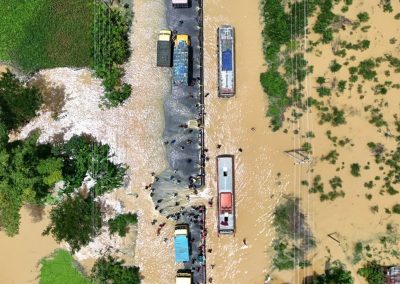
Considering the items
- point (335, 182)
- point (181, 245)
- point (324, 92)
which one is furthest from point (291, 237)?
point (324, 92)

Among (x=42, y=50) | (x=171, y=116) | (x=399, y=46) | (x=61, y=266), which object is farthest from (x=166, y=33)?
(x=61, y=266)

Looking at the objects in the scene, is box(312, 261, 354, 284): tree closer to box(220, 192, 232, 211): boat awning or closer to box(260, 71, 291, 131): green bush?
box(220, 192, 232, 211): boat awning

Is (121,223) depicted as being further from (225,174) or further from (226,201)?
(225,174)

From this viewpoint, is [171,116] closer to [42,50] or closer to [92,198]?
[92,198]

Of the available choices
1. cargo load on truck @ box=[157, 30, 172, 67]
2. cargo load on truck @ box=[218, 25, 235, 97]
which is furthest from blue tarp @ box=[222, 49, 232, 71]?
cargo load on truck @ box=[157, 30, 172, 67]

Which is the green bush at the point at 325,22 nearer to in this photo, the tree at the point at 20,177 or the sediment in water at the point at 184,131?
the sediment in water at the point at 184,131

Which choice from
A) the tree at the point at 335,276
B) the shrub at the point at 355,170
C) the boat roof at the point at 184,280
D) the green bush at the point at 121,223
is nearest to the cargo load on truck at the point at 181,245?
the boat roof at the point at 184,280
